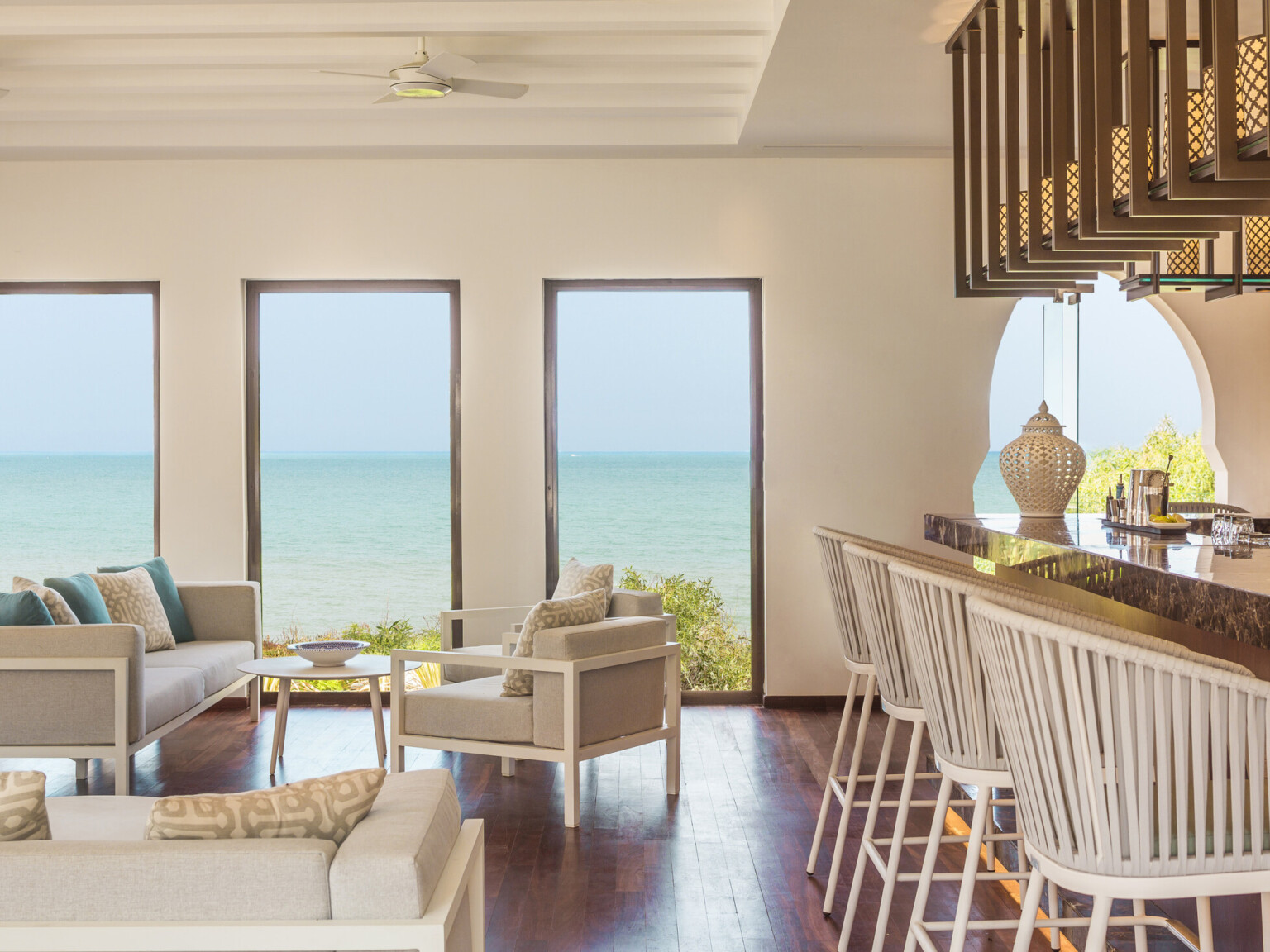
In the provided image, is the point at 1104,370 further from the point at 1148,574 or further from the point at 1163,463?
the point at 1148,574

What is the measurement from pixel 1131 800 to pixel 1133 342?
5538 millimetres

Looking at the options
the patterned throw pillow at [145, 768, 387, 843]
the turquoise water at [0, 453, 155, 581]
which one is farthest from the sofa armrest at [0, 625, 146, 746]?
the patterned throw pillow at [145, 768, 387, 843]

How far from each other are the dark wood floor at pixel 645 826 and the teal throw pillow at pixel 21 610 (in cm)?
73

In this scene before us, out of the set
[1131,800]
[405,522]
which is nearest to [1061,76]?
[1131,800]

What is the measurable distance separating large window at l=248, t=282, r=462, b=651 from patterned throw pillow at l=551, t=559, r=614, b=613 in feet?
4.10

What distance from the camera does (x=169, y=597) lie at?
5406mm

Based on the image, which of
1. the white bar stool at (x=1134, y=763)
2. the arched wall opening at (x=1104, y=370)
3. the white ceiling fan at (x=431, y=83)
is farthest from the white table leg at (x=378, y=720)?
the arched wall opening at (x=1104, y=370)

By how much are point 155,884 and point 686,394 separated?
5.20 m

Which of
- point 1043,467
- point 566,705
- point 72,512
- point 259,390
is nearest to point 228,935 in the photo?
point 566,705

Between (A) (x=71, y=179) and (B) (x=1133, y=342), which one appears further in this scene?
(B) (x=1133, y=342)

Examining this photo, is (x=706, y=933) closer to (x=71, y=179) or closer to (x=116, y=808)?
(x=116, y=808)

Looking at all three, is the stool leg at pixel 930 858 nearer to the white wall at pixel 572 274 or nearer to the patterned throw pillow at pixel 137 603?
the white wall at pixel 572 274

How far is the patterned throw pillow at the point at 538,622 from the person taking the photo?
4098mm

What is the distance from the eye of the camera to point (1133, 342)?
6.48 m
